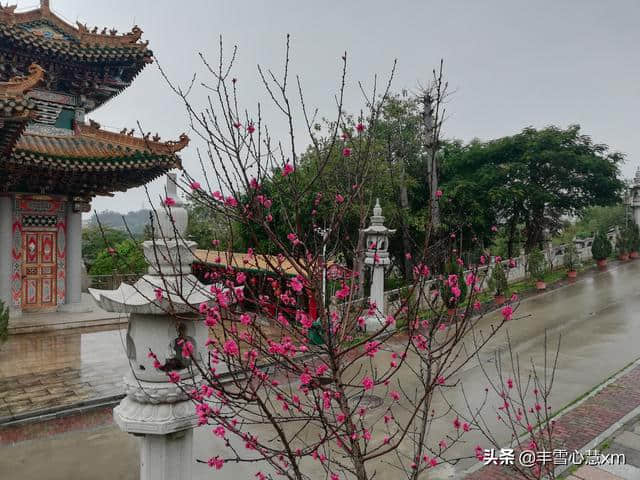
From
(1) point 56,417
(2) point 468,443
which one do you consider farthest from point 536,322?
(1) point 56,417

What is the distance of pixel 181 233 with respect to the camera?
306 centimetres

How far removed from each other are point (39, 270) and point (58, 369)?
5266 millimetres

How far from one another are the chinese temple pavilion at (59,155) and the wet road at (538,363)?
26.2 feet

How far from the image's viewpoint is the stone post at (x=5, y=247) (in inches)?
492

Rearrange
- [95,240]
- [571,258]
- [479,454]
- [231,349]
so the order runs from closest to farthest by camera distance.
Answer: [231,349] → [479,454] → [571,258] → [95,240]

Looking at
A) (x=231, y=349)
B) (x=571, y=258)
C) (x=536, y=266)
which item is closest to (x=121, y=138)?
(x=231, y=349)

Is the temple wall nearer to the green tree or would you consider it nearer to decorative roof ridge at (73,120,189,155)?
decorative roof ridge at (73,120,189,155)

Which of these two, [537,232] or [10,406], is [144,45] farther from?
[537,232]

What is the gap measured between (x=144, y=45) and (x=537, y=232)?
16.3 m

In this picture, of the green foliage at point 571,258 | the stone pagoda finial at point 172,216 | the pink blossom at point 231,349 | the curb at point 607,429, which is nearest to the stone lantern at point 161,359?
the stone pagoda finial at point 172,216

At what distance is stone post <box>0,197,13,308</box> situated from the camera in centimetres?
1251

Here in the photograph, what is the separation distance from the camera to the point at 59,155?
11953 mm

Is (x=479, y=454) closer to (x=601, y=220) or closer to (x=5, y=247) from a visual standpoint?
(x=5, y=247)

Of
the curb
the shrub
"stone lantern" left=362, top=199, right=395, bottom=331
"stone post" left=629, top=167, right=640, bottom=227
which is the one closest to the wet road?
the curb
